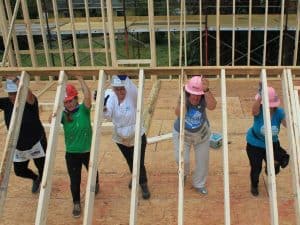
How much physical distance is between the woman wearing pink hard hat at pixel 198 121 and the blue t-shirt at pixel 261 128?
46 centimetres

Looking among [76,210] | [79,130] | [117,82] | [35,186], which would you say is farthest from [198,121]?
[35,186]

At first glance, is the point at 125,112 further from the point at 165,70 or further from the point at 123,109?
the point at 165,70

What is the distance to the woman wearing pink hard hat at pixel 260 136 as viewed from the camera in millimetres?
4008

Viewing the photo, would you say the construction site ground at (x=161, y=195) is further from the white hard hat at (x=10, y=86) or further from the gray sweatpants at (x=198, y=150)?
the white hard hat at (x=10, y=86)

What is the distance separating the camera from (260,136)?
4199mm

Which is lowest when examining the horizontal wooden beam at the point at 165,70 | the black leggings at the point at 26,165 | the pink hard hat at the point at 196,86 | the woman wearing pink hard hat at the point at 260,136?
the black leggings at the point at 26,165

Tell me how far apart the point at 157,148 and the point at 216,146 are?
797 mm

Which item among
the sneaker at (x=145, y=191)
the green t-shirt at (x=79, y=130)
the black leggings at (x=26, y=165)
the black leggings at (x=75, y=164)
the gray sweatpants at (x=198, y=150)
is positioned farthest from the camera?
the sneaker at (x=145, y=191)

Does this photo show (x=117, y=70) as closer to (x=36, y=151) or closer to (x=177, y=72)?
(x=177, y=72)

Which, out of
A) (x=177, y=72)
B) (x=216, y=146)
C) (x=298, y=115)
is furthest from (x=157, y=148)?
(x=298, y=115)

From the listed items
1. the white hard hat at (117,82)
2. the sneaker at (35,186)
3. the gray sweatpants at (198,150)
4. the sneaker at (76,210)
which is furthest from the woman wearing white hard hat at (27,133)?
the gray sweatpants at (198,150)

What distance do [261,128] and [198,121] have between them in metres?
0.62

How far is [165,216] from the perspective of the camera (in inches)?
171

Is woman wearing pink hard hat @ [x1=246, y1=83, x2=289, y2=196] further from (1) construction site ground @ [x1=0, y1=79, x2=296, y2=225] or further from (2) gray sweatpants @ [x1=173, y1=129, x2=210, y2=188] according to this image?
(2) gray sweatpants @ [x1=173, y1=129, x2=210, y2=188]
